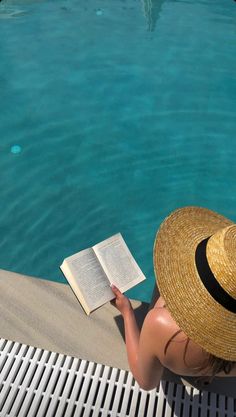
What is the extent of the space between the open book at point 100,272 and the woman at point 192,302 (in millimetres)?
504

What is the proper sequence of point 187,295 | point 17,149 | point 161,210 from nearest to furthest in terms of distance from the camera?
point 187,295 → point 161,210 → point 17,149

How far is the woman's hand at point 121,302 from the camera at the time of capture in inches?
99.2

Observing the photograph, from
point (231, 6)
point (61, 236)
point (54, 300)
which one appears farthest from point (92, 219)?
point (231, 6)

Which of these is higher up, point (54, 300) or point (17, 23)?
point (17, 23)

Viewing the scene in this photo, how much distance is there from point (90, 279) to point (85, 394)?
659mm

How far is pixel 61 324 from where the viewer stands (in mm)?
2869

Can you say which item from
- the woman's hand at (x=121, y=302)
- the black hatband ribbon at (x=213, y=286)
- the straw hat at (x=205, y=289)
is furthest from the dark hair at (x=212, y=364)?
the woman's hand at (x=121, y=302)

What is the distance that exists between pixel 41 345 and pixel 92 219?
210 cm

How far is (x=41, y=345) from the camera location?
8.93 ft

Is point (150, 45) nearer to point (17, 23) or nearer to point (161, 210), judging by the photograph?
point (17, 23)

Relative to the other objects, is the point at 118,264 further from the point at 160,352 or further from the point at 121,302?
the point at 160,352

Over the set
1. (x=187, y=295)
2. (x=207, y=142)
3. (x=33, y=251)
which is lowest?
(x=33, y=251)

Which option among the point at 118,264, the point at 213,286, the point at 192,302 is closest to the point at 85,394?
the point at 118,264

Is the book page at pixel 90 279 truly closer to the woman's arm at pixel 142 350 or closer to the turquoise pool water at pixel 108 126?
the woman's arm at pixel 142 350
